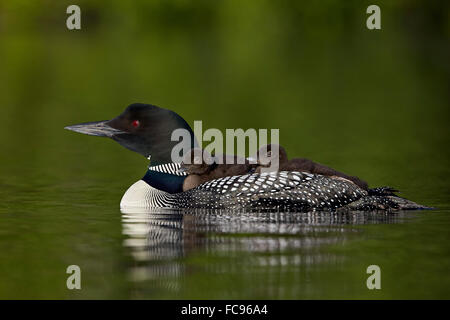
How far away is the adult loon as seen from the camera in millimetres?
8406

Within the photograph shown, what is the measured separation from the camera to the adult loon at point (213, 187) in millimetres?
8406

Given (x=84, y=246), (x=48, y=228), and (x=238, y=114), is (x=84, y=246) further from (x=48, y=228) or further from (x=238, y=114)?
(x=238, y=114)

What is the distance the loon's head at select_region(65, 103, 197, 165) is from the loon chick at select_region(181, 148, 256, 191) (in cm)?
15

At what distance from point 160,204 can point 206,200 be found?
1.28ft

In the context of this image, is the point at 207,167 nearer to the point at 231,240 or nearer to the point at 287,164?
the point at 287,164

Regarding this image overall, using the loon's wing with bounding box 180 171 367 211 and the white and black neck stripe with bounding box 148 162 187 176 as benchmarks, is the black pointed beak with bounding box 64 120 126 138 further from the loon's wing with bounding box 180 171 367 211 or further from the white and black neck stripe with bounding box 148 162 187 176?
the loon's wing with bounding box 180 171 367 211

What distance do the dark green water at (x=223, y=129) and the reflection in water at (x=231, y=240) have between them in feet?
0.05

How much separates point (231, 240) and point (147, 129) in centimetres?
179

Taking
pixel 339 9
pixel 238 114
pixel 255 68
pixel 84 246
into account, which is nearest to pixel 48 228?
pixel 84 246

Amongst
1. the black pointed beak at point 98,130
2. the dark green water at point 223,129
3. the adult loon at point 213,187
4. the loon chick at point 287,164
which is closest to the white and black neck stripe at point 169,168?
the adult loon at point 213,187

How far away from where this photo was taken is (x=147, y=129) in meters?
8.85

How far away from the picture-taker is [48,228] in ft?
26.0

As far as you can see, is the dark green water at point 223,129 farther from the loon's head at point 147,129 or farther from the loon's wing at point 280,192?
the loon's head at point 147,129

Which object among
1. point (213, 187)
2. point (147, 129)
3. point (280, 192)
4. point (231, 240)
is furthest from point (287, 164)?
point (231, 240)
